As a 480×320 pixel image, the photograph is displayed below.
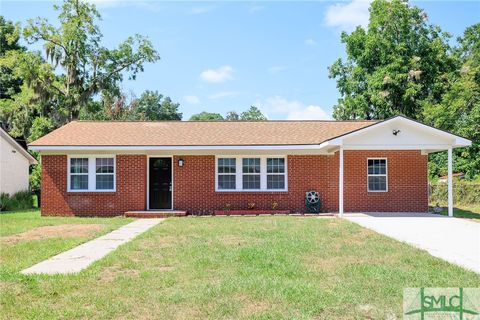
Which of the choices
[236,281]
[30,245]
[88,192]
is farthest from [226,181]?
[236,281]

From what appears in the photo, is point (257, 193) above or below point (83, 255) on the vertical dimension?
above

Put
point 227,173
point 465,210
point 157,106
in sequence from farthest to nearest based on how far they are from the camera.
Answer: point 157,106, point 465,210, point 227,173

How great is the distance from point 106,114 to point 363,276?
136 feet

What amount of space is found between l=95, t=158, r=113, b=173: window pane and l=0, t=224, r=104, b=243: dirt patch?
13.2 feet

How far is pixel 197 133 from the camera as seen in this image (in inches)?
747

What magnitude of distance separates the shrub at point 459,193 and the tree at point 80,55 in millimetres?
21599

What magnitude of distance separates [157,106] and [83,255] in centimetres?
5527

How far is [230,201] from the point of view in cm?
1758

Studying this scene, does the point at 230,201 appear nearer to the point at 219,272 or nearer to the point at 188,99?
the point at 219,272

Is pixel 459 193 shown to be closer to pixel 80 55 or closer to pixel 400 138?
pixel 400 138

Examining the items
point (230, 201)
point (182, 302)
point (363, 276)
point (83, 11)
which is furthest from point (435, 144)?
point (83, 11)

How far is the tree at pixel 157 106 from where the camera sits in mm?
60250

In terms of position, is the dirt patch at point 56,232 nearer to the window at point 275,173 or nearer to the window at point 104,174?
the window at point 104,174

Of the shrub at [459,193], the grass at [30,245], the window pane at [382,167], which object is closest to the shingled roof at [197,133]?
the window pane at [382,167]
